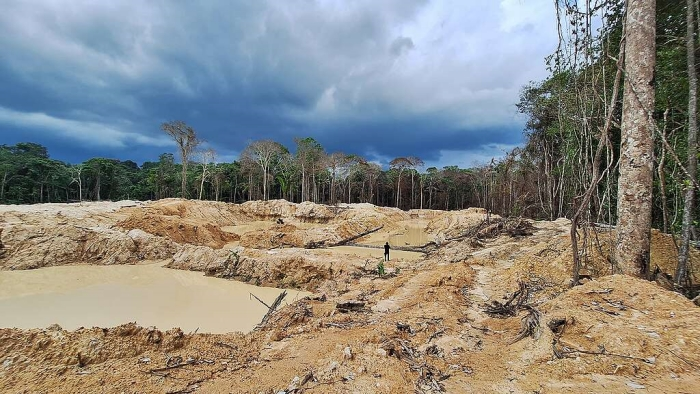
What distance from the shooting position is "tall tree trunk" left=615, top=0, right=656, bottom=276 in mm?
3881

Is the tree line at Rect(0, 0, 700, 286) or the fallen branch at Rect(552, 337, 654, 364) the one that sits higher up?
the tree line at Rect(0, 0, 700, 286)

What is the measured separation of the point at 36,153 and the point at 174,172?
19.5 m

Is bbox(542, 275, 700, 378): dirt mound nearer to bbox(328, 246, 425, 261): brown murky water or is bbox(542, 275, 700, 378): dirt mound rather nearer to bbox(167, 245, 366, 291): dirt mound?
bbox(167, 245, 366, 291): dirt mound

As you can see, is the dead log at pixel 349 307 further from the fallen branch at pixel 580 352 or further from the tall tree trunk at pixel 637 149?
the tall tree trunk at pixel 637 149

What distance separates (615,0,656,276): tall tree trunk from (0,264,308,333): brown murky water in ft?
22.0

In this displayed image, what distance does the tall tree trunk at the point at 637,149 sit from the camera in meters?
3.88

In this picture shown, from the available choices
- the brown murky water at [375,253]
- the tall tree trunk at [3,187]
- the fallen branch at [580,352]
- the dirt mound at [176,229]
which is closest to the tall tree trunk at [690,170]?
the fallen branch at [580,352]

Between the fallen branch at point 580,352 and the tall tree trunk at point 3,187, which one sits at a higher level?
the tall tree trunk at point 3,187

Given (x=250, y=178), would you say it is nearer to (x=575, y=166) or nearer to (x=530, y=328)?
(x=575, y=166)

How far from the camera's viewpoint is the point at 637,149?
3930 mm

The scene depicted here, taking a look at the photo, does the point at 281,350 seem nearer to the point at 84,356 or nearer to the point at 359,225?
the point at 84,356

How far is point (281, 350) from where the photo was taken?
3.47 meters

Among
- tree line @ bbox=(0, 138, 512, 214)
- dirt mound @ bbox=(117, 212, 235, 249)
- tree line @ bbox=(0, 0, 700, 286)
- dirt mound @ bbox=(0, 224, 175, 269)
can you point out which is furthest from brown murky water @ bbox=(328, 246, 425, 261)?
tree line @ bbox=(0, 138, 512, 214)

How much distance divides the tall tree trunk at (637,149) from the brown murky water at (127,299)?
22.0 feet
